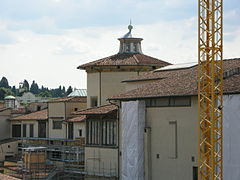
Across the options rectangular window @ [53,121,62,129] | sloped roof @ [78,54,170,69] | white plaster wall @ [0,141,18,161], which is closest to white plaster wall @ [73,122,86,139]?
rectangular window @ [53,121,62,129]

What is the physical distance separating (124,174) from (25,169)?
12.7 metres

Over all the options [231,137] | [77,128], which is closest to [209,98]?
[231,137]

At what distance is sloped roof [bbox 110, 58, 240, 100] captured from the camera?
37.6 m

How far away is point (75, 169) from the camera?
52438 millimetres

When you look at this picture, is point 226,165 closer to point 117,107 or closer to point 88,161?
point 117,107

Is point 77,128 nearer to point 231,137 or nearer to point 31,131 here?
point 31,131

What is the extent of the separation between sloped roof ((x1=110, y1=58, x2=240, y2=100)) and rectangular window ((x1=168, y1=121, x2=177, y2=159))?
6.90 ft

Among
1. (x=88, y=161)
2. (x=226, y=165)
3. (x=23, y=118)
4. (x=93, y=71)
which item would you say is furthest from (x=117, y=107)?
(x=23, y=118)

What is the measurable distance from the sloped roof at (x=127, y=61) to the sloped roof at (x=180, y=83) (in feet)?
26.9

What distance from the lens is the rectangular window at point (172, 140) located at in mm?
39922

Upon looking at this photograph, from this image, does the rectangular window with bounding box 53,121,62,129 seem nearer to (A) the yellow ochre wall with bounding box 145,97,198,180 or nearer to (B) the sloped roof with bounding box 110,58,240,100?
(B) the sloped roof with bounding box 110,58,240,100

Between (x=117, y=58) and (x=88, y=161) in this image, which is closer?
(x=88, y=161)

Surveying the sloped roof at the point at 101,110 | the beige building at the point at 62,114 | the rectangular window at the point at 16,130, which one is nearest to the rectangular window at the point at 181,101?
the sloped roof at the point at 101,110

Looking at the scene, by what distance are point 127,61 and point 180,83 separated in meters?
15.8
